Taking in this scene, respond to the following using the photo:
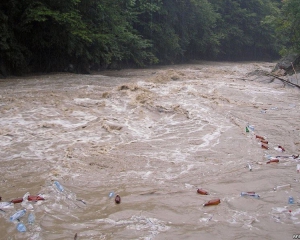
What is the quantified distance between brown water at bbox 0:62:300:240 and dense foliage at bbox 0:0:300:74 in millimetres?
4921

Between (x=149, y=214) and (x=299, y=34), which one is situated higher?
(x=299, y=34)

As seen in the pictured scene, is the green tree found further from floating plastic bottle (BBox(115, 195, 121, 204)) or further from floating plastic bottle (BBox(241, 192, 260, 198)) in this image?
floating plastic bottle (BBox(115, 195, 121, 204))

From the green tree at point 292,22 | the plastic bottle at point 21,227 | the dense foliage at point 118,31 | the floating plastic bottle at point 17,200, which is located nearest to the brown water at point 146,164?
the plastic bottle at point 21,227

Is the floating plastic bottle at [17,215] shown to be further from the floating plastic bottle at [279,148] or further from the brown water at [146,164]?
the floating plastic bottle at [279,148]

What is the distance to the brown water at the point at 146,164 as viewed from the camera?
3.86 metres

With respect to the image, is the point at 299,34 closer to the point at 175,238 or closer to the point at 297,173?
the point at 297,173

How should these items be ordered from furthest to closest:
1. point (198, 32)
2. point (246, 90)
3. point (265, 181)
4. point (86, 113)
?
point (198, 32), point (246, 90), point (86, 113), point (265, 181)

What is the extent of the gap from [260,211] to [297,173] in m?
1.56

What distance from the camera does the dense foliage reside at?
15.3m

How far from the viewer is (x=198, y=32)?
97.3 feet

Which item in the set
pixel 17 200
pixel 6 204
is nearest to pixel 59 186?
pixel 17 200

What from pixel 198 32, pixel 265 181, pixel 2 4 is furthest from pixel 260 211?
pixel 198 32

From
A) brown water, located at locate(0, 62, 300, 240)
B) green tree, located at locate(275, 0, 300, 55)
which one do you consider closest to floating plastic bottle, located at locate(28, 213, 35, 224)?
brown water, located at locate(0, 62, 300, 240)

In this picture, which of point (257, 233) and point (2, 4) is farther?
point (2, 4)
